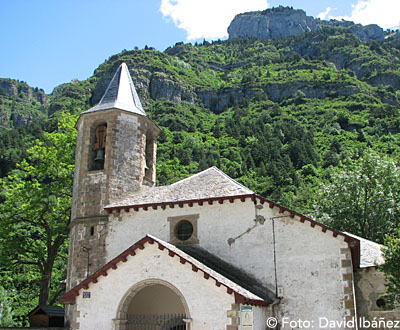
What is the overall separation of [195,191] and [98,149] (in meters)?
4.95

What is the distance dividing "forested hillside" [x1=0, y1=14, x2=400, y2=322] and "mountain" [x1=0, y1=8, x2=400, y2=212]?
33 cm

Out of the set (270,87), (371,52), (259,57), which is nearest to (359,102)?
(270,87)

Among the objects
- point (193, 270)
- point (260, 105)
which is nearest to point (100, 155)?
point (193, 270)

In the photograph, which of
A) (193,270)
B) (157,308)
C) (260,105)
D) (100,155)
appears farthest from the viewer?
(260,105)

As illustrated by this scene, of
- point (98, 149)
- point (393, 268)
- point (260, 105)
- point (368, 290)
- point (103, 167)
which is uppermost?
point (260, 105)

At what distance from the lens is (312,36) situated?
174 m

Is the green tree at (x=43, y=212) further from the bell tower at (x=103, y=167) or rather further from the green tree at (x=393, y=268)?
the green tree at (x=393, y=268)

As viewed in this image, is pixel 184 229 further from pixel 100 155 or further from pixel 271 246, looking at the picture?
pixel 100 155

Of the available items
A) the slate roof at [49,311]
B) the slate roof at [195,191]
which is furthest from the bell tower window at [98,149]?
the slate roof at [49,311]

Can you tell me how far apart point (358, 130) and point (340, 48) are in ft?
240

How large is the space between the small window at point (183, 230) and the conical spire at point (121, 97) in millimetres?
5692

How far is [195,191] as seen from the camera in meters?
17.2

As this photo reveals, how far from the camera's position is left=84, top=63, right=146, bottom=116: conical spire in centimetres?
1946

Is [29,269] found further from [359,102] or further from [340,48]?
[340,48]
